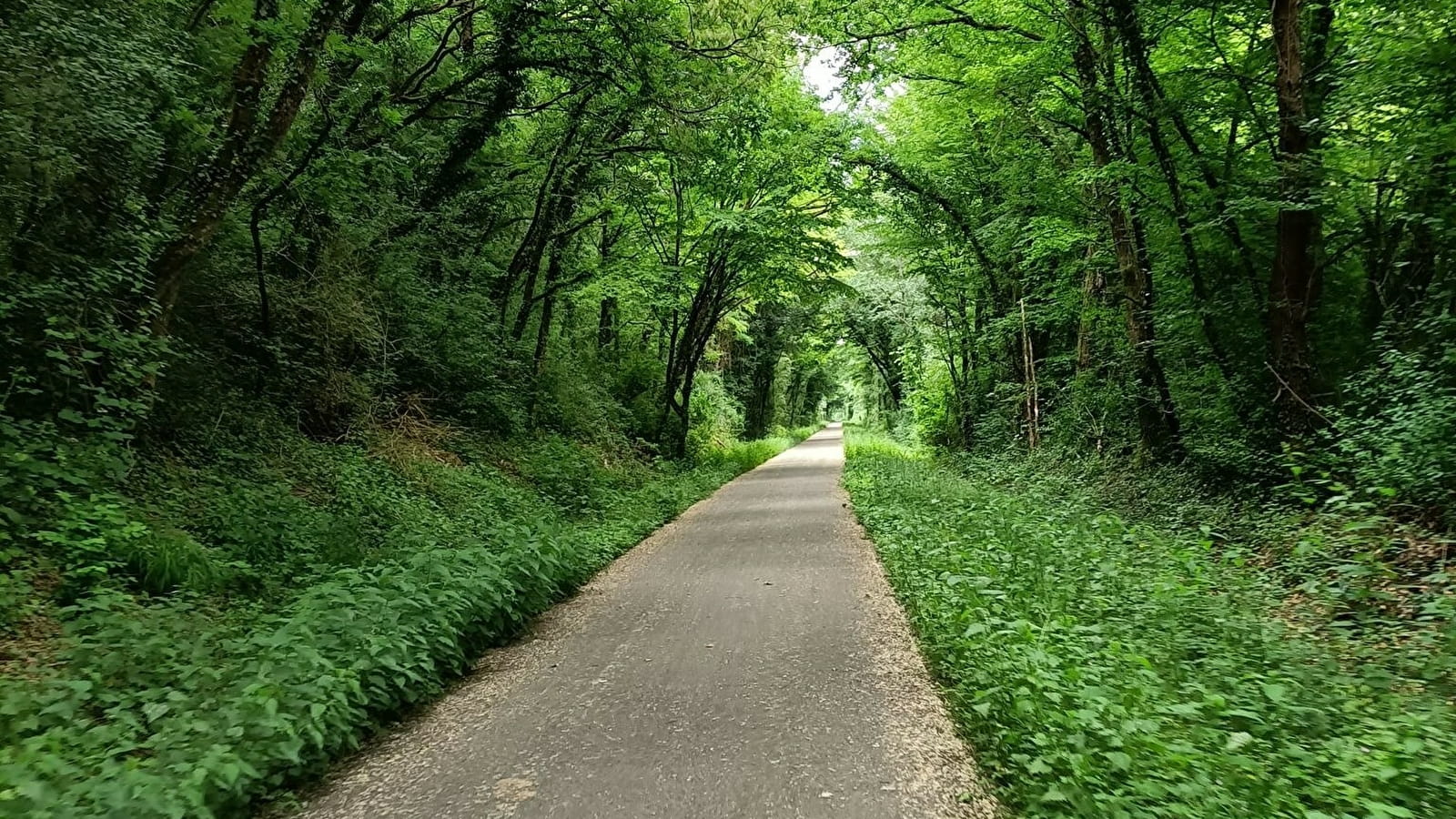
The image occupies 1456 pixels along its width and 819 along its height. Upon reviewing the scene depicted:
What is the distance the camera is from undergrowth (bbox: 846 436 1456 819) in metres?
2.74

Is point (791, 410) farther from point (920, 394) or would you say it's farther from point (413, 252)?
point (413, 252)

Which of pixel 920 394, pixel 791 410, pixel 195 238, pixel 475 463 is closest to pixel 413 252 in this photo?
pixel 475 463

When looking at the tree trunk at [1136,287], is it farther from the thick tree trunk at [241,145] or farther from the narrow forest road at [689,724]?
the thick tree trunk at [241,145]

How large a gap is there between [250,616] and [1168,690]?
5.69 meters

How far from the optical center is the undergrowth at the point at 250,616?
308 centimetres

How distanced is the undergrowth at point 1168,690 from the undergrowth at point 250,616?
11.5ft

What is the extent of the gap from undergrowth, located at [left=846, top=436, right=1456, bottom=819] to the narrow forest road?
0.39 m

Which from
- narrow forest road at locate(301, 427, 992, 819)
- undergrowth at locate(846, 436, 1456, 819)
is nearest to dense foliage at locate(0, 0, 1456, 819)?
undergrowth at locate(846, 436, 1456, 819)

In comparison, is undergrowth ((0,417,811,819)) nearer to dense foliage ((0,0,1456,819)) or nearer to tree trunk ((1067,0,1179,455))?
dense foliage ((0,0,1456,819))

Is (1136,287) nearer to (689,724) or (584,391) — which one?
(689,724)

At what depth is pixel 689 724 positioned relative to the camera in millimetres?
4246

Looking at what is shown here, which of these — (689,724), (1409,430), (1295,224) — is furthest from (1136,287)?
(689,724)

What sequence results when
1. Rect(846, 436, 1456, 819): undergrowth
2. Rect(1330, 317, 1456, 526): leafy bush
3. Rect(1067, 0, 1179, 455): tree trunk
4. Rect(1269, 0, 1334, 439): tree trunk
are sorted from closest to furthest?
Rect(846, 436, 1456, 819): undergrowth < Rect(1330, 317, 1456, 526): leafy bush < Rect(1269, 0, 1334, 439): tree trunk < Rect(1067, 0, 1179, 455): tree trunk

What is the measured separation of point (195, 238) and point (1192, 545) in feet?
31.3
